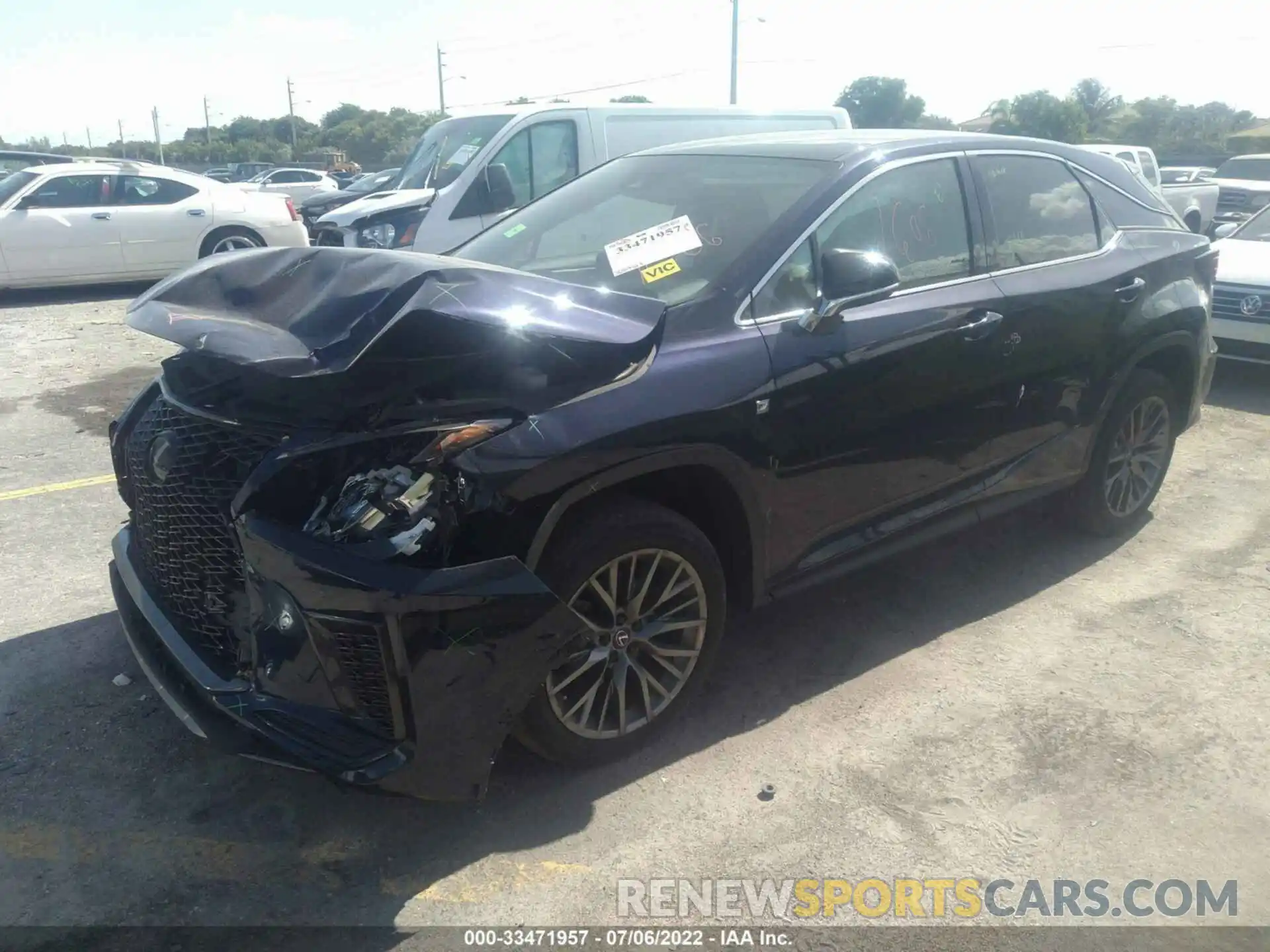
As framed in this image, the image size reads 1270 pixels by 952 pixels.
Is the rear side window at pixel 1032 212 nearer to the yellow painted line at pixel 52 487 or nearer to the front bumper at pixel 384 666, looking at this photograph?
the front bumper at pixel 384 666

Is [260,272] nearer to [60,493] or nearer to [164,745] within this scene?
[164,745]

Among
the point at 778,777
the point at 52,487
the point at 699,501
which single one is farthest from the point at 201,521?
the point at 52,487

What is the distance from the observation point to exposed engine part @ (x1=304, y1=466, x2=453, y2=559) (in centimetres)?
258

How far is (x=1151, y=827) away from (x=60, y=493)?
17.4 ft

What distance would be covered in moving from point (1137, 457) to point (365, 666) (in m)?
4.12

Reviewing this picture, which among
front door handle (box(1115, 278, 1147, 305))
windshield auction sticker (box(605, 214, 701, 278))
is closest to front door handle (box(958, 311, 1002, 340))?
front door handle (box(1115, 278, 1147, 305))

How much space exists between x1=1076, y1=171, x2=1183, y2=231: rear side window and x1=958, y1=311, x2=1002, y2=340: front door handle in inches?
49.9

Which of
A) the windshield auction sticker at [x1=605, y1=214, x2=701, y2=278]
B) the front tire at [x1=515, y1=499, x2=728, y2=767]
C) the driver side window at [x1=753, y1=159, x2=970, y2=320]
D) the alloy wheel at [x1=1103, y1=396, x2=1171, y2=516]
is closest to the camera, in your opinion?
the front tire at [x1=515, y1=499, x2=728, y2=767]

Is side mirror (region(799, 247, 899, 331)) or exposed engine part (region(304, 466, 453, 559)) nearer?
exposed engine part (region(304, 466, 453, 559))

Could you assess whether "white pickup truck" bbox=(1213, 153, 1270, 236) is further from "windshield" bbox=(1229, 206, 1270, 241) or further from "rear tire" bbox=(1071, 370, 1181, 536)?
"rear tire" bbox=(1071, 370, 1181, 536)

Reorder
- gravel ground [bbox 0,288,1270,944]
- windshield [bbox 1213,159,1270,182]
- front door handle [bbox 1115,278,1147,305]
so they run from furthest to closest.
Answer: windshield [bbox 1213,159,1270,182] < front door handle [bbox 1115,278,1147,305] < gravel ground [bbox 0,288,1270,944]

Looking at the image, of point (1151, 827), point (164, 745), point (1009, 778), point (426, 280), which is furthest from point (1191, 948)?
point (164, 745)

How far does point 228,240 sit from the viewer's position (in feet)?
42.9

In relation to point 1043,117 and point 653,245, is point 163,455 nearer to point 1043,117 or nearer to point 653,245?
point 653,245
